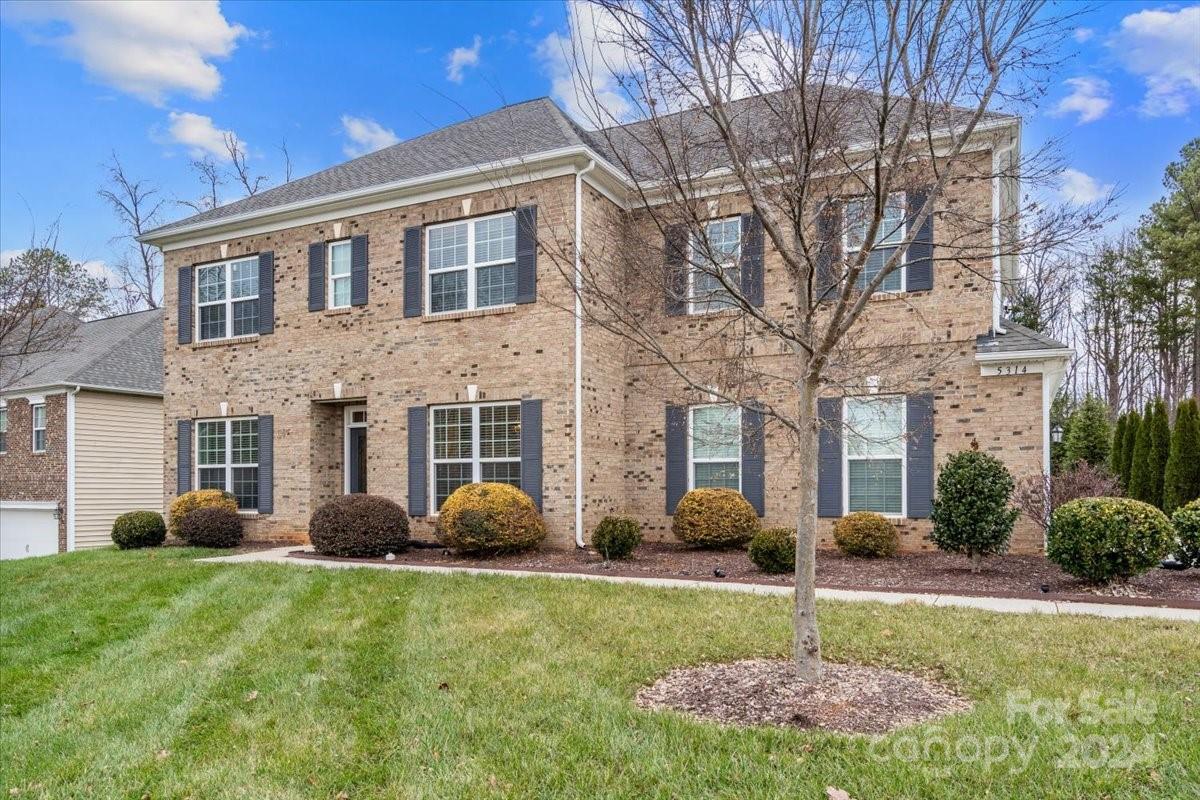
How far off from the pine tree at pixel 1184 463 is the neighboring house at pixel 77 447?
22981mm

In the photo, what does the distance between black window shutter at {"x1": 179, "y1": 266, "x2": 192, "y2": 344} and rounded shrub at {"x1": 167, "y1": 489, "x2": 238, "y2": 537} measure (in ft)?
10.6

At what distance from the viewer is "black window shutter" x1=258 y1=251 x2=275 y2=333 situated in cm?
1489

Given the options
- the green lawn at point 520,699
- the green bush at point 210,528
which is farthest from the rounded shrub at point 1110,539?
the green bush at point 210,528

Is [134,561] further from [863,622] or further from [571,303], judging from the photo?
[863,622]

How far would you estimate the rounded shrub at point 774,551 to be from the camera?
374 inches

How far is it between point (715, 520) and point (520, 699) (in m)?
7.35

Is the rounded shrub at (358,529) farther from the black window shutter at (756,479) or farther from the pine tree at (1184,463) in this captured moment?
the pine tree at (1184,463)

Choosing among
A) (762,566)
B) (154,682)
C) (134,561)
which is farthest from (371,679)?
(134,561)

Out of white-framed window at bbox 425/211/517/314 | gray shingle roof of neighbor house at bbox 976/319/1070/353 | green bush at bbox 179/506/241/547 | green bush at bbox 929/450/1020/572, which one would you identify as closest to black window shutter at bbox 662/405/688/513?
white-framed window at bbox 425/211/517/314

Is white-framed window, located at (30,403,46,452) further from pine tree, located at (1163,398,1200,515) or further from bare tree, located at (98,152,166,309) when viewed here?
pine tree, located at (1163,398,1200,515)

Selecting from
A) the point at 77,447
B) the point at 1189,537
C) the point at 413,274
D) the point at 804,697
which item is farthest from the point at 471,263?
the point at 77,447

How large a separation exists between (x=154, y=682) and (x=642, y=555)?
→ 7.23 m

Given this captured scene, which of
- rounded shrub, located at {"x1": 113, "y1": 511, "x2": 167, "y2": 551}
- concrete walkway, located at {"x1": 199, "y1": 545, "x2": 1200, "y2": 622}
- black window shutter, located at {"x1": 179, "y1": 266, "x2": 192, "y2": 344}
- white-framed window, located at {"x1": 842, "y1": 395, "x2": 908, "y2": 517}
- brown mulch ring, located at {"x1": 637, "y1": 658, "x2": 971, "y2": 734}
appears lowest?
rounded shrub, located at {"x1": 113, "y1": 511, "x2": 167, "y2": 551}

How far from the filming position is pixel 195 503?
48.8ft
